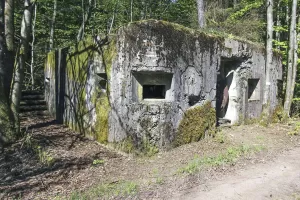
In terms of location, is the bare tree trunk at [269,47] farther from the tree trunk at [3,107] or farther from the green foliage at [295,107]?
the tree trunk at [3,107]

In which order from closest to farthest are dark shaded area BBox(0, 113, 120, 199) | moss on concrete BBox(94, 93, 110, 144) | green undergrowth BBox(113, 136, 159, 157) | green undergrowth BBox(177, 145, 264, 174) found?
dark shaded area BBox(0, 113, 120, 199) < green undergrowth BBox(177, 145, 264, 174) < green undergrowth BBox(113, 136, 159, 157) < moss on concrete BBox(94, 93, 110, 144)

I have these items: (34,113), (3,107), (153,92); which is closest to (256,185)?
(153,92)

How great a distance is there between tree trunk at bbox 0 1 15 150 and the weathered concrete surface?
1.70m

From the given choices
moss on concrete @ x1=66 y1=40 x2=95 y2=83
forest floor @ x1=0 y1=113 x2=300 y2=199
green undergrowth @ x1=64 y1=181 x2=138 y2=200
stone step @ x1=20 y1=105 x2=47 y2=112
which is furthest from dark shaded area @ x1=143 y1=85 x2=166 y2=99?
stone step @ x1=20 y1=105 x2=47 y2=112

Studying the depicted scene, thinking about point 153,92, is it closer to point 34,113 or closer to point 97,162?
point 97,162

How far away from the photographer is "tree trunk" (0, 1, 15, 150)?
6.25 meters

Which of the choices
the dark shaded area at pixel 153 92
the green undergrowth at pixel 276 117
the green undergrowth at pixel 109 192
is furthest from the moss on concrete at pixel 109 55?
the green undergrowth at pixel 276 117

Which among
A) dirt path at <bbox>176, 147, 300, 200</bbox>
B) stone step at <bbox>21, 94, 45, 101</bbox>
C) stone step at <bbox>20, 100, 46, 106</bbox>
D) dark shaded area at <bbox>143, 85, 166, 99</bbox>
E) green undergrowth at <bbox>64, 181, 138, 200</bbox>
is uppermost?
dark shaded area at <bbox>143, 85, 166, 99</bbox>

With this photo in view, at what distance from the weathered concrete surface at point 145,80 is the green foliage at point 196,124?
5.6 inches

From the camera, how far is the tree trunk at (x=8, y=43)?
6.38 m

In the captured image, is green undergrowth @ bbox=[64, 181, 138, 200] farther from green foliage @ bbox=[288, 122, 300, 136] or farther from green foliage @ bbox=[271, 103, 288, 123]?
green foliage @ bbox=[271, 103, 288, 123]

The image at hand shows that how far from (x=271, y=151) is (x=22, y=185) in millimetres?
5091

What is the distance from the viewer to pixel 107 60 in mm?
5980

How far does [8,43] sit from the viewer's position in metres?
6.50
